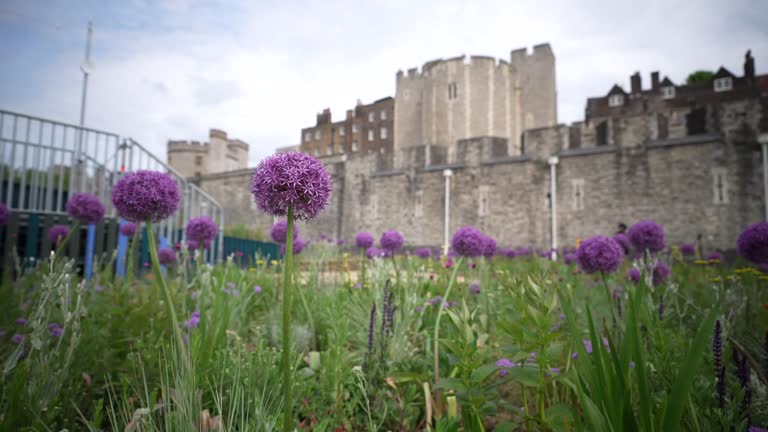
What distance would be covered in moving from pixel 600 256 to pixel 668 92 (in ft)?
132

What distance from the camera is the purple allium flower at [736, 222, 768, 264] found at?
7.79 feet

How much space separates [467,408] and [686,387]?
651 mm

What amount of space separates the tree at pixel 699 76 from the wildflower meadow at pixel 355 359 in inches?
1695

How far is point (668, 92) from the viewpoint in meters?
33.7

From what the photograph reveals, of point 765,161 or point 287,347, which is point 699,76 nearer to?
point 765,161

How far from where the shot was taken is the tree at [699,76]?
35.6m

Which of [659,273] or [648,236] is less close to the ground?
[648,236]

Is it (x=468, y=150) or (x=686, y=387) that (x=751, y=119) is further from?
(x=686, y=387)

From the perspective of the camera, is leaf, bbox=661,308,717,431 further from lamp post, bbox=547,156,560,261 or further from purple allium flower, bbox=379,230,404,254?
lamp post, bbox=547,156,560,261

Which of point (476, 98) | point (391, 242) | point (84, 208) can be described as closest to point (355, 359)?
point (391, 242)

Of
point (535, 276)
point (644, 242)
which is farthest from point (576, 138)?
point (535, 276)

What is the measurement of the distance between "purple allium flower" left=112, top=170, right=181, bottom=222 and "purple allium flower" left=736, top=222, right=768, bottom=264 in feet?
10.8

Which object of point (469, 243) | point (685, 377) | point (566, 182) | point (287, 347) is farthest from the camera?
point (566, 182)

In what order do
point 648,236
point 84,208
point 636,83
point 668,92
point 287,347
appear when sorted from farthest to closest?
1. point 636,83
2. point 668,92
3. point 648,236
4. point 84,208
5. point 287,347
